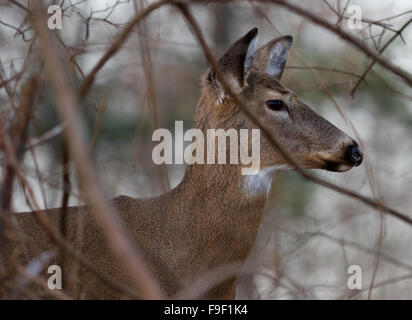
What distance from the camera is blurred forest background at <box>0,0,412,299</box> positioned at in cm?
452

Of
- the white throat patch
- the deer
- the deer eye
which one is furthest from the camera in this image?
the deer eye

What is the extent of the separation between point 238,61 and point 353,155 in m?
0.91

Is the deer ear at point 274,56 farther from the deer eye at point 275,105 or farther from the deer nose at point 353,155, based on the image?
the deer nose at point 353,155

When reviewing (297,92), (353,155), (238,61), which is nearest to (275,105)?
(238,61)

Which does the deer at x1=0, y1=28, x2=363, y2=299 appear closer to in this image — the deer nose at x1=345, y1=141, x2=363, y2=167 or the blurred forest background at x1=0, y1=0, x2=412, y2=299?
the deer nose at x1=345, y1=141, x2=363, y2=167

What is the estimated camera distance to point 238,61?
5.10 metres

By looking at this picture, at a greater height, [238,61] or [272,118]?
[238,61]

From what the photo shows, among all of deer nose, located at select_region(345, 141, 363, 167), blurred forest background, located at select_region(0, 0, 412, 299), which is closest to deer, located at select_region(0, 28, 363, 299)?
deer nose, located at select_region(345, 141, 363, 167)

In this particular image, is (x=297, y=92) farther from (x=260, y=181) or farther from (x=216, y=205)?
(x=216, y=205)

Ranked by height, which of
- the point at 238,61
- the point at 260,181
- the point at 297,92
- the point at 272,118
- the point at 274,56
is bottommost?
the point at 260,181

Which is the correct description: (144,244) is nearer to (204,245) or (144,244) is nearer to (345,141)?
(204,245)

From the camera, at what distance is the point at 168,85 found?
11367mm
